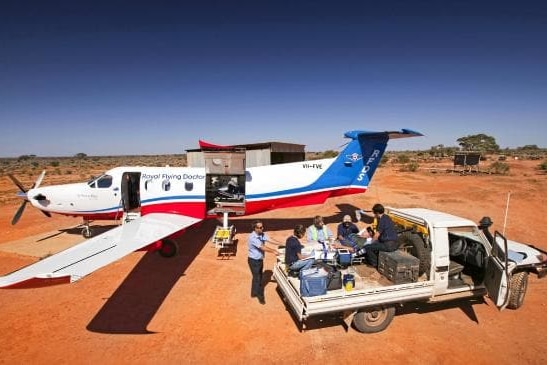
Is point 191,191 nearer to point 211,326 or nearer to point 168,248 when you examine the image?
point 168,248

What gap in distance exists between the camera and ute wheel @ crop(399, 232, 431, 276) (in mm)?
6070

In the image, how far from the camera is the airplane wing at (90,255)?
4781 millimetres

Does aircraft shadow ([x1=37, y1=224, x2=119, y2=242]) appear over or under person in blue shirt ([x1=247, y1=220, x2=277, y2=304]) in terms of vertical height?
under

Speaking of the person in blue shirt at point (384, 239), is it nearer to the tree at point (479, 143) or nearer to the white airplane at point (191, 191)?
the white airplane at point (191, 191)

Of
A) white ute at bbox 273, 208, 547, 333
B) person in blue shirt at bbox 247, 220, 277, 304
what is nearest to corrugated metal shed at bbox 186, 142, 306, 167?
person in blue shirt at bbox 247, 220, 277, 304

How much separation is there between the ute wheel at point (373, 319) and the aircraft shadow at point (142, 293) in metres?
4.68

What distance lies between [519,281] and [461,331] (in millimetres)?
2065

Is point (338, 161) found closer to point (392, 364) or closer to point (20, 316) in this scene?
point (392, 364)

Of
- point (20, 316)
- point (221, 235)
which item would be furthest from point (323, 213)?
point (20, 316)

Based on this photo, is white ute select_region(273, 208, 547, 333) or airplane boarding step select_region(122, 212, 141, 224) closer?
white ute select_region(273, 208, 547, 333)

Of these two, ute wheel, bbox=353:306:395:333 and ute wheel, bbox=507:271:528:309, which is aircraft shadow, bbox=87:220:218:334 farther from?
ute wheel, bbox=507:271:528:309

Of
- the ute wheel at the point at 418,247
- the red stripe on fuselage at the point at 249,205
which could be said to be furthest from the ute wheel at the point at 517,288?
the red stripe on fuselage at the point at 249,205

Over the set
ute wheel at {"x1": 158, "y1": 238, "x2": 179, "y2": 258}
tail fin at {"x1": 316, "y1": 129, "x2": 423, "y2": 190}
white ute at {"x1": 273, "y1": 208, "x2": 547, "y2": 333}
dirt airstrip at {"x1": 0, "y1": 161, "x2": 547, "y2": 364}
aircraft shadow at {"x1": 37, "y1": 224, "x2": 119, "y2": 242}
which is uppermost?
tail fin at {"x1": 316, "y1": 129, "x2": 423, "y2": 190}

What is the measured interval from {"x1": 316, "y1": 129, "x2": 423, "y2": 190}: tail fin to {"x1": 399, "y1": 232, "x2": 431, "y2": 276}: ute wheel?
575cm
